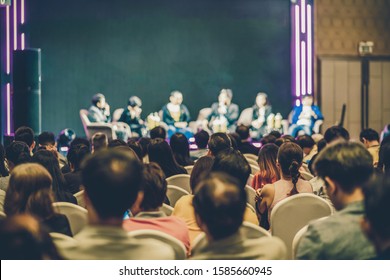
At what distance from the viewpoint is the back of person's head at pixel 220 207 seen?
7.76 feet

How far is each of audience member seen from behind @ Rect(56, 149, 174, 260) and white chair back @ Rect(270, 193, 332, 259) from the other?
1704 mm

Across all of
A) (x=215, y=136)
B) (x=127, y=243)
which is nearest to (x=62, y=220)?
(x=127, y=243)

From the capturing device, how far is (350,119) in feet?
48.3

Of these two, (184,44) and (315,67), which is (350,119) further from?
(184,44)

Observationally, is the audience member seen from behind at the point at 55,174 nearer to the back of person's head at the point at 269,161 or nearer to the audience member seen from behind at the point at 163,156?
the audience member seen from behind at the point at 163,156

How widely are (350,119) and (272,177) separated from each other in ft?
33.0

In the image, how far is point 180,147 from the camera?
20.8ft

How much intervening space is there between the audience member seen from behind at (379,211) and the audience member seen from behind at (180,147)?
13.8 feet

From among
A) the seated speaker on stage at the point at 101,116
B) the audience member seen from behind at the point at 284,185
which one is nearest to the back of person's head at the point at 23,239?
the audience member seen from behind at the point at 284,185

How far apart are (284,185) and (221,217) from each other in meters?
2.19

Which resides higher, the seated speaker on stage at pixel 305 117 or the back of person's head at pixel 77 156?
the seated speaker on stage at pixel 305 117

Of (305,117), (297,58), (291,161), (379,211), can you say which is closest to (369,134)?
(291,161)

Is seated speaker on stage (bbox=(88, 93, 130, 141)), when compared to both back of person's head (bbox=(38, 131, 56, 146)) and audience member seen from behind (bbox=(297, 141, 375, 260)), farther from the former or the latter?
audience member seen from behind (bbox=(297, 141, 375, 260))

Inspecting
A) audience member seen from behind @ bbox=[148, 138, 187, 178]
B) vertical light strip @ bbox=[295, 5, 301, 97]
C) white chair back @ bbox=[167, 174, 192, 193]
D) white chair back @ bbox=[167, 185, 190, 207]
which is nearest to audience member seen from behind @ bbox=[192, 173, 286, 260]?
white chair back @ bbox=[167, 185, 190, 207]
